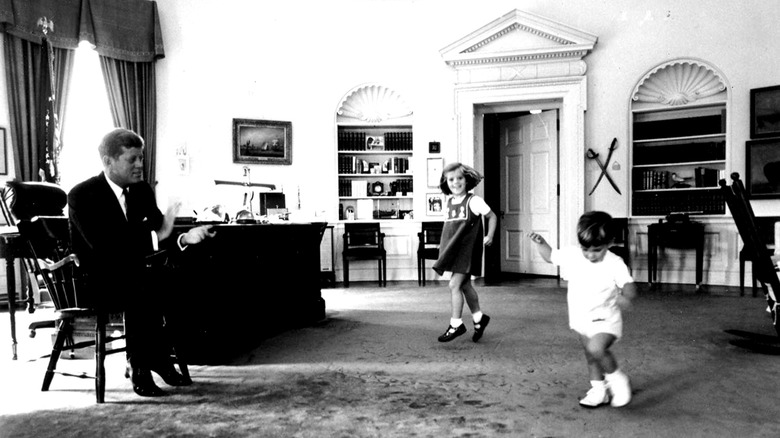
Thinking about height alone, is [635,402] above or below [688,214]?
below

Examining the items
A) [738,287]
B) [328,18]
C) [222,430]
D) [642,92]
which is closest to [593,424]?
[222,430]

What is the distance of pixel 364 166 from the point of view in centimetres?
823

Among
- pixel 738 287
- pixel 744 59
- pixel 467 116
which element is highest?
pixel 744 59

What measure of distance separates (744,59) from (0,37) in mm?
8953

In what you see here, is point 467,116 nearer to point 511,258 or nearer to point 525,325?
point 511,258

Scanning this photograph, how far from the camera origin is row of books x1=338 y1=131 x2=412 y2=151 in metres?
8.17

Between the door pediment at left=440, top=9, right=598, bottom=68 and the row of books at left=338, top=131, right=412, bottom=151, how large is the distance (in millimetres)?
1282

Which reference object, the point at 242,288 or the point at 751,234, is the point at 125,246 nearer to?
the point at 242,288

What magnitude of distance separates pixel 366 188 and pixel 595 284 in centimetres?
599

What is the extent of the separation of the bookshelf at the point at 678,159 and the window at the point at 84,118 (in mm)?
7128

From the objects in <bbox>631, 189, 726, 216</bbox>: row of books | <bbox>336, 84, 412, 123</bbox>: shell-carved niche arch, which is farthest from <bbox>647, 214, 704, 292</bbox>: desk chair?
<bbox>336, 84, 412, 123</bbox>: shell-carved niche arch

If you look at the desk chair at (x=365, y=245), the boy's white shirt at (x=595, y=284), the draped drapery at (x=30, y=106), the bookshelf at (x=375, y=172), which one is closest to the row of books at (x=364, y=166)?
the bookshelf at (x=375, y=172)

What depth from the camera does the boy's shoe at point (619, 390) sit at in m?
2.46

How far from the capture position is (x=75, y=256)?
2730 mm
